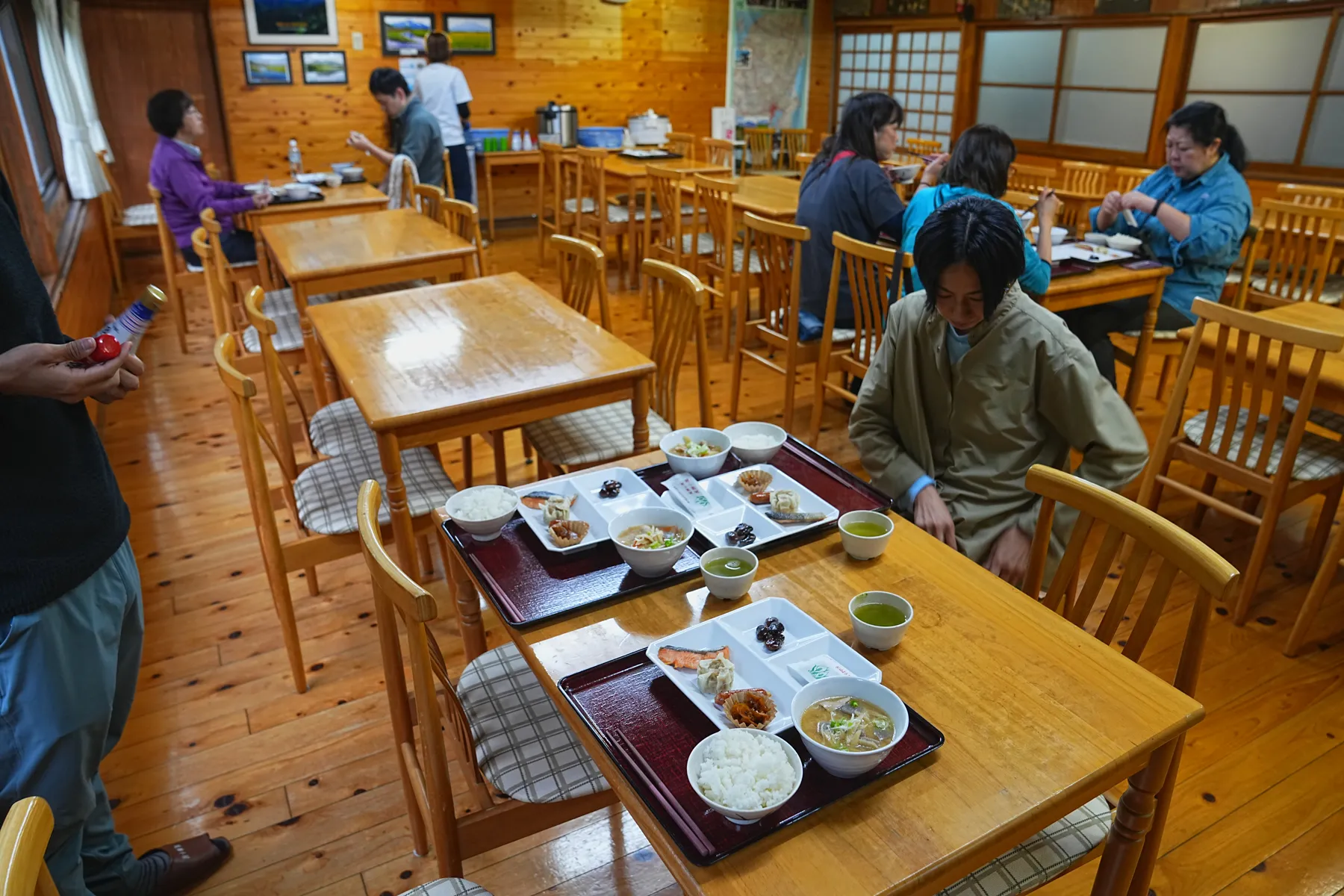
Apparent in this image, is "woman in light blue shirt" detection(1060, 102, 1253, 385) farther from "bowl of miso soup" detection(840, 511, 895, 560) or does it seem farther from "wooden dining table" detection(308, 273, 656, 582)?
"bowl of miso soup" detection(840, 511, 895, 560)

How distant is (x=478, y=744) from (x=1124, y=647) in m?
0.93

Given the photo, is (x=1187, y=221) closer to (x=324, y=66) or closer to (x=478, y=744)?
(x=478, y=744)

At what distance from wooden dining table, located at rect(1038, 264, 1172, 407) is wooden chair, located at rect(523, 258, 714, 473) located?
1143mm

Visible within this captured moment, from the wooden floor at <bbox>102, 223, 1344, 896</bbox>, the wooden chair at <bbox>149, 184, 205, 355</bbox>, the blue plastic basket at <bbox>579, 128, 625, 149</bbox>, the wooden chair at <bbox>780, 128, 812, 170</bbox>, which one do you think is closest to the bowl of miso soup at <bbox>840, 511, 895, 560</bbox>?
the wooden floor at <bbox>102, 223, 1344, 896</bbox>

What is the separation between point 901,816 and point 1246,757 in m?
1.43

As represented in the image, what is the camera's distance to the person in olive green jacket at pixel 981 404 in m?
1.52

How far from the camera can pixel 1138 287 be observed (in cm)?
294

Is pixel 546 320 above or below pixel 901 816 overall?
above

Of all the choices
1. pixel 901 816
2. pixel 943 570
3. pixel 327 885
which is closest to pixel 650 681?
pixel 901 816

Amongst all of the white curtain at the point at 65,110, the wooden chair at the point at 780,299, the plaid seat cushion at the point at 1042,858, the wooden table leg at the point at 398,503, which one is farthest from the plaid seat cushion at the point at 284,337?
the plaid seat cushion at the point at 1042,858

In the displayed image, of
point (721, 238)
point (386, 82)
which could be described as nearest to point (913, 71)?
point (721, 238)

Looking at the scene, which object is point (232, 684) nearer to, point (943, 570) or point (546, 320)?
point (546, 320)

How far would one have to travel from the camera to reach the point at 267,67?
5.97 meters

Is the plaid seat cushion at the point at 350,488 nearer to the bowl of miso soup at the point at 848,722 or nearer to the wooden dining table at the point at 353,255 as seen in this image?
the wooden dining table at the point at 353,255
